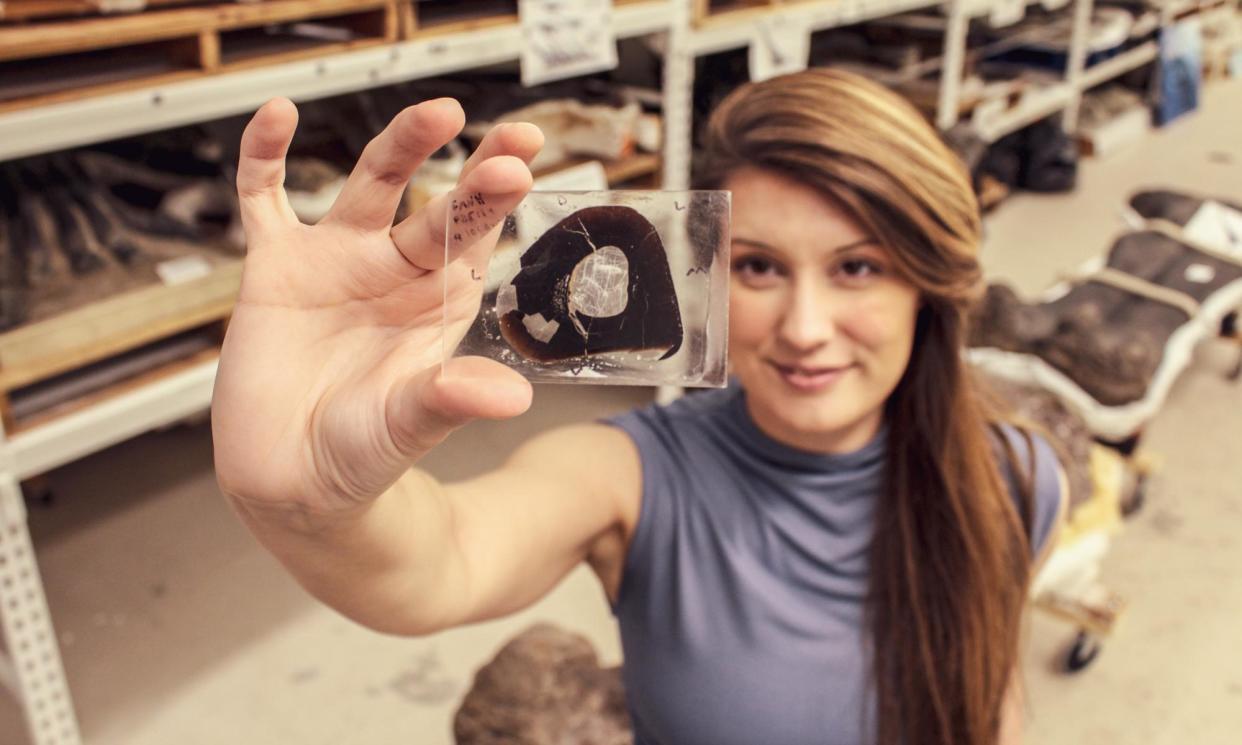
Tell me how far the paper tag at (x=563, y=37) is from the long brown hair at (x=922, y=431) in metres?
0.81

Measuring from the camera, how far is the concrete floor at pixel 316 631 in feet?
5.69

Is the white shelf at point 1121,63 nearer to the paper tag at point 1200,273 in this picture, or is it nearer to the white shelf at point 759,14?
the paper tag at point 1200,273

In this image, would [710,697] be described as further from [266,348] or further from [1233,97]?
[1233,97]

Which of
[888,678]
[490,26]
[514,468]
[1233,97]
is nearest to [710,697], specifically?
[888,678]

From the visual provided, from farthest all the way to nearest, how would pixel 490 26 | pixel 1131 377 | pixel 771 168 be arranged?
pixel 1131 377, pixel 490 26, pixel 771 168

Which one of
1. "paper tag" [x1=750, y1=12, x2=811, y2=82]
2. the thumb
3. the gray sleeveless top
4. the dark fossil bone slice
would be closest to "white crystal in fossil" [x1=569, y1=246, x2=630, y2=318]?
the dark fossil bone slice

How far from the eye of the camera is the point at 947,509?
1055 millimetres

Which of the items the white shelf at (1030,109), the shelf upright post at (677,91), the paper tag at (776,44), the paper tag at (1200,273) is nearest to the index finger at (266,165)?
the shelf upright post at (677,91)

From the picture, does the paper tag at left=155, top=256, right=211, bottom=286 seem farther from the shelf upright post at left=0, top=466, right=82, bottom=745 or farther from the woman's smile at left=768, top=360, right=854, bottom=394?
the woman's smile at left=768, top=360, right=854, bottom=394

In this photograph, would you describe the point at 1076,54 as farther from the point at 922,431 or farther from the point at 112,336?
the point at 112,336

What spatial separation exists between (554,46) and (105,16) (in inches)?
29.8

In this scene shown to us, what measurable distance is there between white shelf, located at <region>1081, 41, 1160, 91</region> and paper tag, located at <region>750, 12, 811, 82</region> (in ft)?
8.58

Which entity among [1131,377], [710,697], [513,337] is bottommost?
[1131,377]

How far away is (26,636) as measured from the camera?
141 centimetres
